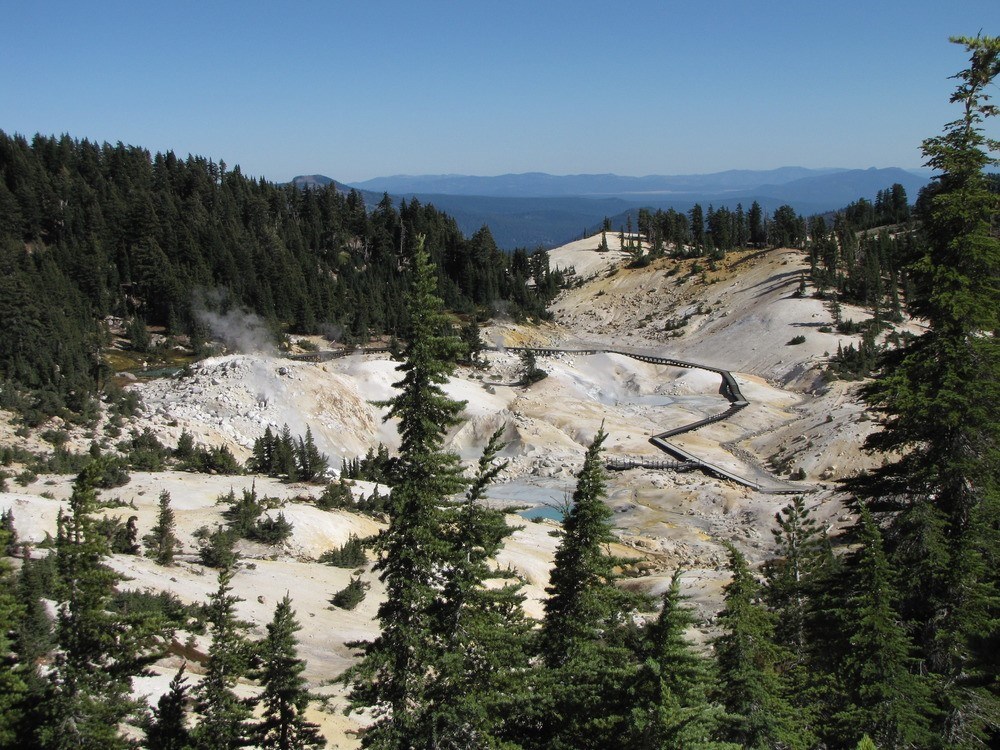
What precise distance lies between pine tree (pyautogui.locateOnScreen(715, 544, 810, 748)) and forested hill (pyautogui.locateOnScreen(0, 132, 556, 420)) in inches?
1996

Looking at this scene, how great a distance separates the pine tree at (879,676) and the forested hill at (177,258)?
52420mm

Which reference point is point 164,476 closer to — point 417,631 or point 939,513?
point 417,631

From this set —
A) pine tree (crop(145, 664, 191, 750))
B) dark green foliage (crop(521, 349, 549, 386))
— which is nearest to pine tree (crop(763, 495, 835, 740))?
pine tree (crop(145, 664, 191, 750))

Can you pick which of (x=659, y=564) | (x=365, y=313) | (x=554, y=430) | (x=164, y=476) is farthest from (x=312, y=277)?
(x=659, y=564)

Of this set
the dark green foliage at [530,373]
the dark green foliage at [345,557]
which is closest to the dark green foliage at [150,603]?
the dark green foliage at [345,557]

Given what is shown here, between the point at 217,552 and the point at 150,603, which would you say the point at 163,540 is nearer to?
the point at 217,552

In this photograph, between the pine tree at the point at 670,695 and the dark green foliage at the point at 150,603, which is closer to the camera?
the pine tree at the point at 670,695

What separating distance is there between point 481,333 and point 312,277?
76.9ft

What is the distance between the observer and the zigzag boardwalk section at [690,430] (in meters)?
55.7

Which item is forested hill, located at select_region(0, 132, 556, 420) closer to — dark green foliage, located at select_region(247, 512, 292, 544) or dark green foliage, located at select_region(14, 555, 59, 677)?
dark green foliage, located at select_region(247, 512, 292, 544)

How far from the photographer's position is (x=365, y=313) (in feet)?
294

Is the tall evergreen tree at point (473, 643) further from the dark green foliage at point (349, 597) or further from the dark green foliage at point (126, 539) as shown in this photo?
the dark green foliage at point (126, 539)

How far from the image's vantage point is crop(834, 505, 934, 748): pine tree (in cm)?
1381

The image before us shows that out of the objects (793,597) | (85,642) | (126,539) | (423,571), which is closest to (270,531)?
(126,539)
